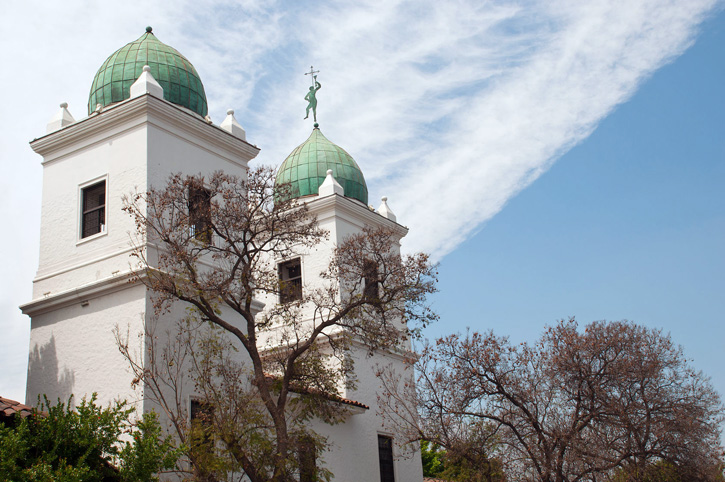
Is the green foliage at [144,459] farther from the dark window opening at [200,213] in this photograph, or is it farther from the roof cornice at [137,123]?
the roof cornice at [137,123]

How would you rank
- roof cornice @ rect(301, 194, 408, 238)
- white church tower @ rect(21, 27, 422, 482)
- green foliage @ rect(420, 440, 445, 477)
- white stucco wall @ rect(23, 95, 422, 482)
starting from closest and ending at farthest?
white stucco wall @ rect(23, 95, 422, 482) → white church tower @ rect(21, 27, 422, 482) → roof cornice @ rect(301, 194, 408, 238) → green foliage @ rect(420, 440, 445, 477)

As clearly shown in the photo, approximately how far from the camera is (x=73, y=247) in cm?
1914

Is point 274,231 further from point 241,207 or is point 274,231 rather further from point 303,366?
point 303,366

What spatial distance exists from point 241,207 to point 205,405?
149 inches

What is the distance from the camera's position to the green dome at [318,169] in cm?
2653

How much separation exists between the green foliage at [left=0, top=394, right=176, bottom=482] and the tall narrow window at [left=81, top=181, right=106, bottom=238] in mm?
7376

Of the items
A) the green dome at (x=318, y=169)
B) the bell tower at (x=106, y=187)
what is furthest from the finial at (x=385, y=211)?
the bell tower at (x=106, y=187)

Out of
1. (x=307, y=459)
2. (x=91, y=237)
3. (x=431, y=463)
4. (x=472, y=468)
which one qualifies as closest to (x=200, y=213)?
(x=91, y=237)

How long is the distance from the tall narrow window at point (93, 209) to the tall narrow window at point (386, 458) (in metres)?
10.2

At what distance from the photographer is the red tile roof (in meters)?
12.4

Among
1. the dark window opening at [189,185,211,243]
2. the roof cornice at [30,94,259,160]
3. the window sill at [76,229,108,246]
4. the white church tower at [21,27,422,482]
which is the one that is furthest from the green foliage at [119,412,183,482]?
the roof cornice at [30,94,259,160]

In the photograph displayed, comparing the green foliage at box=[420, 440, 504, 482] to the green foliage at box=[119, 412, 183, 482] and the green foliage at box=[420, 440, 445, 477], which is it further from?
the green foliage at box=[420, 440, 445, 477]

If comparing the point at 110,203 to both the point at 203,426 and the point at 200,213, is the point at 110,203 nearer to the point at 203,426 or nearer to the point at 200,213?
the point at 200,213

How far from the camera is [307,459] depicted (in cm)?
1642
